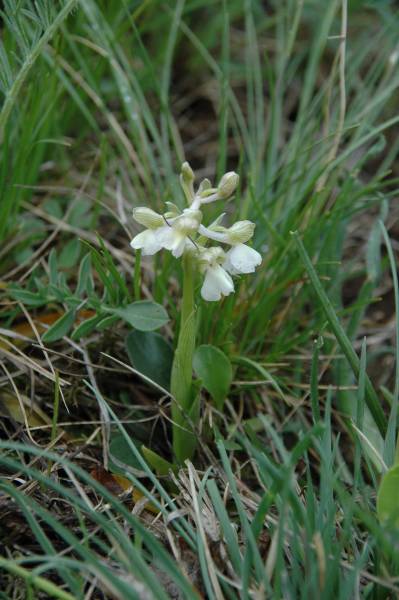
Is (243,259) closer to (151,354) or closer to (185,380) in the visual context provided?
(185,380)

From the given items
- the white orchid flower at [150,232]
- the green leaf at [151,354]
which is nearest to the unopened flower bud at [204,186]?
the white orchid flower at [150,232]

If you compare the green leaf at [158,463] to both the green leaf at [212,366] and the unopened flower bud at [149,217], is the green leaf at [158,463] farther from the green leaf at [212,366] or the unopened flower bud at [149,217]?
the unopened flower bud at [149,217]

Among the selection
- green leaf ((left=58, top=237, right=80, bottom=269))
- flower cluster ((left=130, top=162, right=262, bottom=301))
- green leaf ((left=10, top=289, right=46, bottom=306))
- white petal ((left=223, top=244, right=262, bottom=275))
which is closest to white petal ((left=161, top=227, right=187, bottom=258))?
flower cluster ((left=130, top=162, right=262, bottom=301))

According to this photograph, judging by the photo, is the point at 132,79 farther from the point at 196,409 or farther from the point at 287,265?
the point at 196,409

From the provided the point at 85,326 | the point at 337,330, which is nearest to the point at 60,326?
the point at 85,326

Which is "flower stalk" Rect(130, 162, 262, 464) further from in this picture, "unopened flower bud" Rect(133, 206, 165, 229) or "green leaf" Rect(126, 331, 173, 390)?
"green leaf" Rect(126, 331, 173, 390)

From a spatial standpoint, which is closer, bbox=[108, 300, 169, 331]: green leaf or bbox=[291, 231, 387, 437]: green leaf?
bbox=[291, 231, 387, 437]: green leaf
